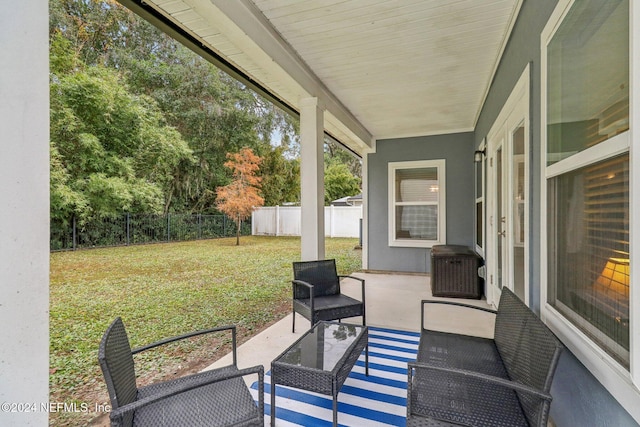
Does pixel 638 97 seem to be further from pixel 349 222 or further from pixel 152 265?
pixel 349 222

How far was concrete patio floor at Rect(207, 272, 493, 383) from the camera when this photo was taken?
2.82 meters

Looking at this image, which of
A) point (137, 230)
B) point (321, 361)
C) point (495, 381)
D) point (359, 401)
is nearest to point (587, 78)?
point (495, 381)

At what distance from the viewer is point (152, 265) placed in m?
7.80

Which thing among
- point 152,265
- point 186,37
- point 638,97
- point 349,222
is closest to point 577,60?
point 638,97

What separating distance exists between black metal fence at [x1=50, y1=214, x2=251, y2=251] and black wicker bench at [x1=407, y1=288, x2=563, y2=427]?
11.8 meters

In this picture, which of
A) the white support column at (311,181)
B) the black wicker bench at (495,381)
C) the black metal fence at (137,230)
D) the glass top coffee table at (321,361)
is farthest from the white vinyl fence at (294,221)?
the black wicker bench at (495,381)

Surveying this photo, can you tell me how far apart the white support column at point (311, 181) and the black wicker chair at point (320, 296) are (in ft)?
1.21

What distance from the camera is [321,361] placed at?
6.38 ft

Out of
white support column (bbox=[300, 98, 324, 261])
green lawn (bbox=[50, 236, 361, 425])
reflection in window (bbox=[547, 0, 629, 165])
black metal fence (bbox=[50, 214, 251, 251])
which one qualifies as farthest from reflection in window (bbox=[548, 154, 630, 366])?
black metal fence (bbox=[50, 214, 251, 251])

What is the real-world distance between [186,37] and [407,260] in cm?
→ 533

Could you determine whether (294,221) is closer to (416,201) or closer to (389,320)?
(416,201)

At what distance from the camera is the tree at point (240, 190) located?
13.3 m

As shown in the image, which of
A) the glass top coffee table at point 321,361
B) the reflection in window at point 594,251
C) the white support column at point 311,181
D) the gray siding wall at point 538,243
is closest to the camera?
the reflection in window at point 594,251
